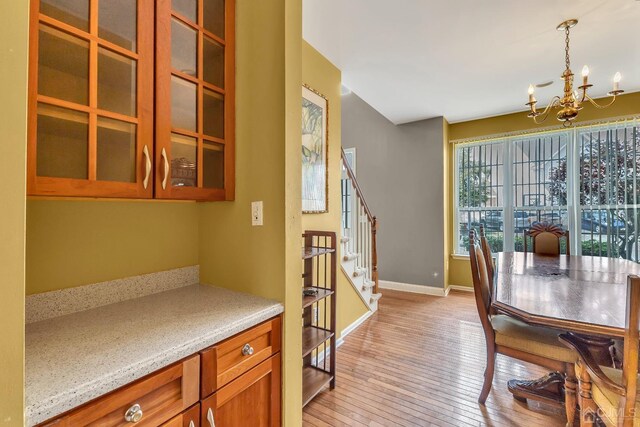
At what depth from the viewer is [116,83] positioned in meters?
1.08

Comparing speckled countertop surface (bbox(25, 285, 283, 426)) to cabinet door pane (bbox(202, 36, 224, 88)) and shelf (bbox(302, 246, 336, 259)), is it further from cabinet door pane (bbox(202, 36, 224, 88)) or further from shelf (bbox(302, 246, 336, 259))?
cabinet door pane (bbox(202, 36, 224, 88))

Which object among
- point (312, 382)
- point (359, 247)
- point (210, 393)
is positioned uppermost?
point (359, 247)

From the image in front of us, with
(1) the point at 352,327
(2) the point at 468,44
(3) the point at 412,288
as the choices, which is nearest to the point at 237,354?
(1) the point at 352,327

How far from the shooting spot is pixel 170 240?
155 centimetres

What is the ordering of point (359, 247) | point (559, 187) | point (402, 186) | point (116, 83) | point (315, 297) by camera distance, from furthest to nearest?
point (402, 186) → point (559, 187) → point (359, 247) → point (315, 297) → point (116, 83)

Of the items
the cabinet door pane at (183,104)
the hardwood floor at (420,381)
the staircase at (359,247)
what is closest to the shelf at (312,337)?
the hardwood floor at (420,381)

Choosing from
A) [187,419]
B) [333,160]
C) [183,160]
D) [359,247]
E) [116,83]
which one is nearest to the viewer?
[187,419]

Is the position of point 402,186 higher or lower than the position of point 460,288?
higher

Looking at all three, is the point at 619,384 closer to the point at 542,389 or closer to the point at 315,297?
the point at 542,389

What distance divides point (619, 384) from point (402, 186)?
3914 millimetres

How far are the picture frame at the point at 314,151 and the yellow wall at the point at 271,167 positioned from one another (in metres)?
1.08

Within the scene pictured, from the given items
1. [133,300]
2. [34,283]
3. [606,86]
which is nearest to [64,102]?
[34,283]

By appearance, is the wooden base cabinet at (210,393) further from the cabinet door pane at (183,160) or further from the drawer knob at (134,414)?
the cabinet door pane at (183,160)

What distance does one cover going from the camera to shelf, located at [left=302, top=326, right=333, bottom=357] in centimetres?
196
